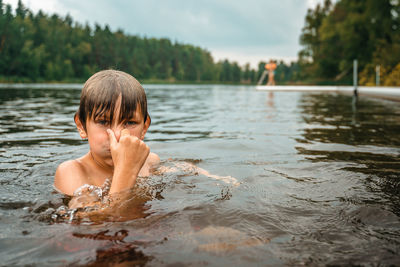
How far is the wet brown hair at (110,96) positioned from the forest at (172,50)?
688mm

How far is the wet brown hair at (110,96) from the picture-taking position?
2256 mm

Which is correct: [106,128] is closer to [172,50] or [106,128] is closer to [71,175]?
[71,175]

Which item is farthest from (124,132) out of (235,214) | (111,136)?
(235,214)

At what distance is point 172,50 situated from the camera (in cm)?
13775

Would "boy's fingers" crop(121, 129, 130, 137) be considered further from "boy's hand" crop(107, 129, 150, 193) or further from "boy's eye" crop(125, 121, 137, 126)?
"boy's eye" crop(125, 121, 137, 126)

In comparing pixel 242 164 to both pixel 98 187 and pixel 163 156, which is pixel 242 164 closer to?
pixel 163 156

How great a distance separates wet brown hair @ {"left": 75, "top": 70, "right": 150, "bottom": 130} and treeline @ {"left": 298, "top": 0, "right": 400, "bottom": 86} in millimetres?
23654

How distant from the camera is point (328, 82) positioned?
4956cm

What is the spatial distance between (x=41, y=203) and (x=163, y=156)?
6.42 feet

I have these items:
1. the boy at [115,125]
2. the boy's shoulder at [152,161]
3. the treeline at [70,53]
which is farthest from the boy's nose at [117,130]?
the treeline at [70,53]

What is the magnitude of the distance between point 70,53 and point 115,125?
301 ft

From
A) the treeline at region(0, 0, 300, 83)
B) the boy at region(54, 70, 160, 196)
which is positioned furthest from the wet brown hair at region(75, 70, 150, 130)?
the treeline at region(0, 0, 300, 83)

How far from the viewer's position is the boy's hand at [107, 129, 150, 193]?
2.13 metres

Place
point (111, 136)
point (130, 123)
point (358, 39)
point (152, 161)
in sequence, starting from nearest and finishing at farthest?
point (111, 136)
point (130, 123)
point (152, 161)
point (358, 39)
